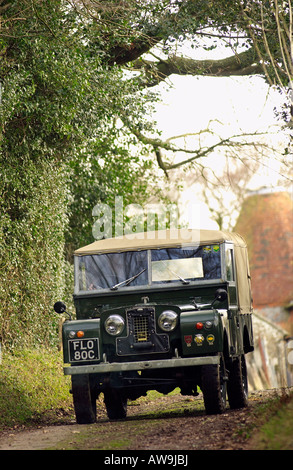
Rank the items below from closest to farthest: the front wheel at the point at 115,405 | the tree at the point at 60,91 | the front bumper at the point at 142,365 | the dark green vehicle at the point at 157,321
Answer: the front bumper at the point at 142,365 < the dark green vehicle at the point at 157,321 < the front wheel at the point at 115,405 < the tree at the point at 60,91

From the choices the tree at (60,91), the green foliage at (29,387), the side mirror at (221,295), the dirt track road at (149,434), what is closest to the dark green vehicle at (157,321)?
the side mirror at (221,295)

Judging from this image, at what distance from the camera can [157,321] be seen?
10336 mm

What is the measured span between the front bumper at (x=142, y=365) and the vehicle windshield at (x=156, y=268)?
4.54 feet

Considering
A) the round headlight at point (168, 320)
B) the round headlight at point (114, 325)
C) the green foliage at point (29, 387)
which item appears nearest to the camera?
the round headlight at point (168, 320)

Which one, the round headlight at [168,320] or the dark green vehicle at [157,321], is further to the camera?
the round headlight at [168,320]

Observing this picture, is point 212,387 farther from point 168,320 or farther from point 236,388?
point 236,388

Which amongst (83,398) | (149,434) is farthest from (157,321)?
(149,434)

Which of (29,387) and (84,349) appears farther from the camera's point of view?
(29,387)

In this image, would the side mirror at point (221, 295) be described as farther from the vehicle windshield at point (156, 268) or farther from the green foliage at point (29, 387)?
the green foliage at point (29, 387)

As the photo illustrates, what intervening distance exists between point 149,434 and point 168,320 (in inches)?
83.5

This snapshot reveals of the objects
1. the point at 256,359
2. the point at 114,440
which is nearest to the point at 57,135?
the point at 114,440

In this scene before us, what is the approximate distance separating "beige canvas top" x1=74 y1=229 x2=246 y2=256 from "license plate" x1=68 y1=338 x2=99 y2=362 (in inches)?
→ 62.1

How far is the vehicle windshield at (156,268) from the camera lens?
36.4 feet
